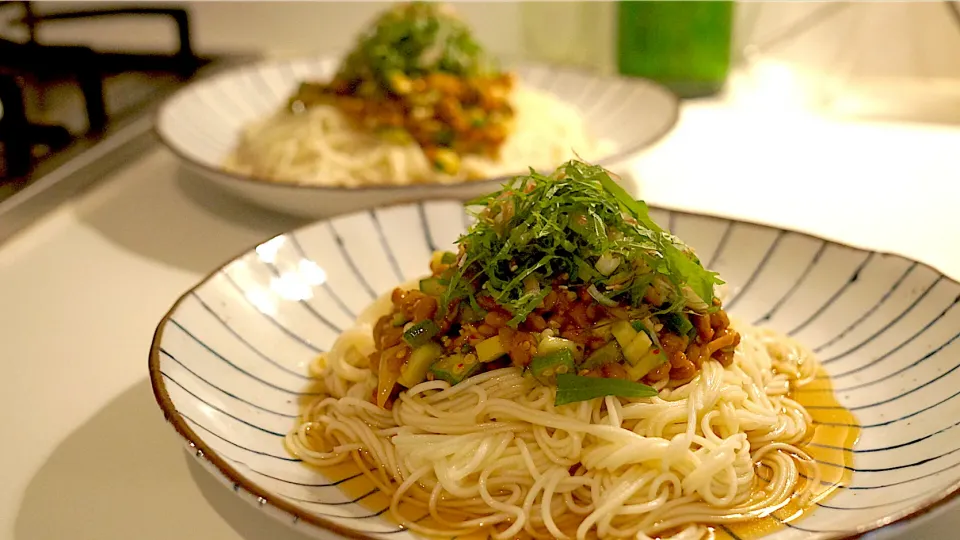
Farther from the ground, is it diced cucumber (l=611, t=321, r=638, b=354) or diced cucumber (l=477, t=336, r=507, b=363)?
diced cucumber (l=611, t=321, r=638, b=354)

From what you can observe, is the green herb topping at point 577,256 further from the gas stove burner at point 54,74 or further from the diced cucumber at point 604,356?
the gas stove burner at point 54,74

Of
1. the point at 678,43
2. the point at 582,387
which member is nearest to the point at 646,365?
the point at 582,387

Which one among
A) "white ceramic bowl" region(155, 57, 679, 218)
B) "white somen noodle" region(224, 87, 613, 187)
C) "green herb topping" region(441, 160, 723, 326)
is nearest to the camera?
"green herb topping" region(441, 160, 723, 326)

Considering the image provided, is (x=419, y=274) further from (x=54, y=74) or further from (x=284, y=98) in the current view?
(x=54, y=74)

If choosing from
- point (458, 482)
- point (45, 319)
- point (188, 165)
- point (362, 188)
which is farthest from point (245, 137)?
point (458, 482)

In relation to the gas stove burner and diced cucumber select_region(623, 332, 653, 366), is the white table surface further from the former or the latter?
diced cucumber select_region(623, 332, 653, 366)

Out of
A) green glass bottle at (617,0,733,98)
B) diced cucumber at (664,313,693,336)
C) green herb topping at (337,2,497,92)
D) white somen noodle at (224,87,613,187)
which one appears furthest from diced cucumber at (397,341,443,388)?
green glass bottle at (617,0,733,98)
